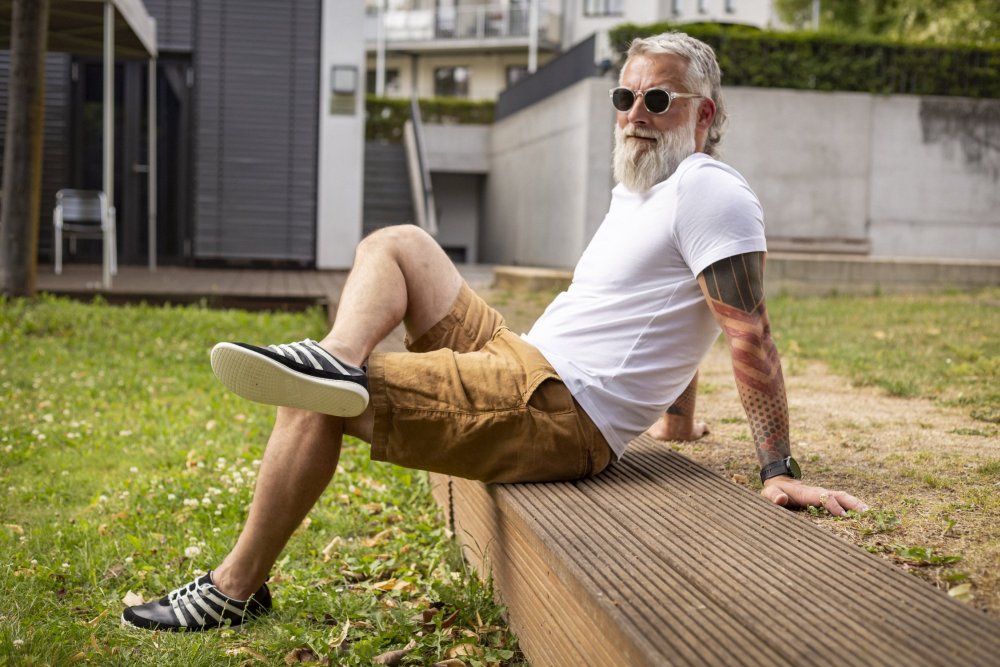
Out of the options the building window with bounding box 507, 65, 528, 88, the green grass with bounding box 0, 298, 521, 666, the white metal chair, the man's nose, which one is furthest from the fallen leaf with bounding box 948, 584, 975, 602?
the building window with bounding box 507, 65, 528, 88

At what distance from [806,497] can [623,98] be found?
1.23 meters

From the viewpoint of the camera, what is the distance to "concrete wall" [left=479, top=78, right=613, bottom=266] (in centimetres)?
1448

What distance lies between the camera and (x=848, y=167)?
15023 millimetres

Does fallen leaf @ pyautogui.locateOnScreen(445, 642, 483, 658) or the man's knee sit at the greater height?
the man's knee

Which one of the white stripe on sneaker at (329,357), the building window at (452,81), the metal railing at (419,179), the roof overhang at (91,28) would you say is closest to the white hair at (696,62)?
the white stripe on sneaker at (329,357)

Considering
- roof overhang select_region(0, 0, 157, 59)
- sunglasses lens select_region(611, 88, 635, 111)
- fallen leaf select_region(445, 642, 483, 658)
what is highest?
roof overhang select_region(0, 0, 157, 59)

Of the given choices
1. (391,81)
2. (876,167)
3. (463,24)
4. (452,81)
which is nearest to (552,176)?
(876,167)

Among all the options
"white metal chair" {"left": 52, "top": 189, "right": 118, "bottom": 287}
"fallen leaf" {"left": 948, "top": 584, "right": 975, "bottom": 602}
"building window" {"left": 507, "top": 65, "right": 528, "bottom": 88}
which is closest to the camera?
"fallen leaf" {"left": 948, "top": 584, "right": 975, "bottom": 602}

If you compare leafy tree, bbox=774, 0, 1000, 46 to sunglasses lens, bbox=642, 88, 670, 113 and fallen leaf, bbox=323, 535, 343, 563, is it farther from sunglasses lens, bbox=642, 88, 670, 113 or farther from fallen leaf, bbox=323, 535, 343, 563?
fallen leaf, bbox=323, 535, 343, 563

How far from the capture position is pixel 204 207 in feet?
46.1

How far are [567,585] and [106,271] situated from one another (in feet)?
29.2

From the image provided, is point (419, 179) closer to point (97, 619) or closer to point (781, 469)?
point (97, 619)

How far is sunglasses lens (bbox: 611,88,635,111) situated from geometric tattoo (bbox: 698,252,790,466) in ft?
2.12

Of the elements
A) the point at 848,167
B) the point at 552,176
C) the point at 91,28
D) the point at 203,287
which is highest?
the point at 91,28
